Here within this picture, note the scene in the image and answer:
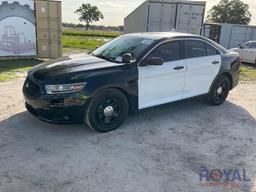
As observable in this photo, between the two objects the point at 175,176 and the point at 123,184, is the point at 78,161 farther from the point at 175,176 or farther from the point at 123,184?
the point at 175,176

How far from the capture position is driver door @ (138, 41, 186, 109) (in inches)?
196

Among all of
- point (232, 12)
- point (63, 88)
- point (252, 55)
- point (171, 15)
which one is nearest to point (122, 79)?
point (63, 88)

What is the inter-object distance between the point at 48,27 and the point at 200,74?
8480 mm

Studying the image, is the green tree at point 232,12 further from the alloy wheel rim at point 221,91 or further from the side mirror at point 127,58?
the side mirror at point 127,58

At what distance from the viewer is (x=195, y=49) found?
228 inches

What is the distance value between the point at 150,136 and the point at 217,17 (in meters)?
63.5

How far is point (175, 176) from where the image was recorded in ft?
11.8

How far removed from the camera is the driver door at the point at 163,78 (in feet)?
16.3

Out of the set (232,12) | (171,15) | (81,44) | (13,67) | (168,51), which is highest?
(232,12)

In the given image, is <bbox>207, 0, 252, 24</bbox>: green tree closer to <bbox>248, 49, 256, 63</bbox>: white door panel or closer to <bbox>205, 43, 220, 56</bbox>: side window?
<bbox>248, 49, 256, 63</bbox>: white door panel

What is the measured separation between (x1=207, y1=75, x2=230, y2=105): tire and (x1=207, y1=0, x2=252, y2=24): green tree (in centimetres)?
5923

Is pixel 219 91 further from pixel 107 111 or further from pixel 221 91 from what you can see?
pixel 107 111

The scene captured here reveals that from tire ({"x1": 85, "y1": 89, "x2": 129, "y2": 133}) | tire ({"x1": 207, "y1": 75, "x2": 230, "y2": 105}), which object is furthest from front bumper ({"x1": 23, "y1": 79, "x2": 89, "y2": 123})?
tire ({"x1": 207, "y1": 75, "x2": 230, "y2": 105})

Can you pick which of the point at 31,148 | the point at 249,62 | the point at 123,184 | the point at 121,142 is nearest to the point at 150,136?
A: the point at 121,142
